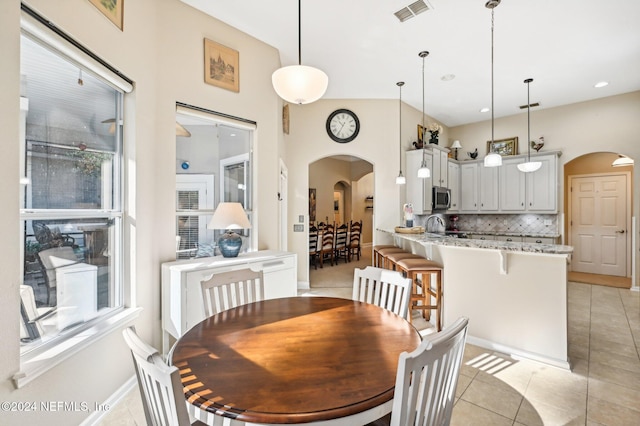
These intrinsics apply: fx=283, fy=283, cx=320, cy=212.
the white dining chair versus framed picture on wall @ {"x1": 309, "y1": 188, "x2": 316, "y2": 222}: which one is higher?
framed picture on wall @ {"x1": 309, "y1": 188, "x2": 316, "y2": 222}

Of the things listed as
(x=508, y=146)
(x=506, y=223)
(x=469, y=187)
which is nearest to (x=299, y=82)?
(x=469, y=187)

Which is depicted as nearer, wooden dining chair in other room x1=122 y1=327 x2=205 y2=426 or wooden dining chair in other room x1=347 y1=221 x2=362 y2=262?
wooden dining chair in other room x1=122 y1=327 x2=205 y2=426

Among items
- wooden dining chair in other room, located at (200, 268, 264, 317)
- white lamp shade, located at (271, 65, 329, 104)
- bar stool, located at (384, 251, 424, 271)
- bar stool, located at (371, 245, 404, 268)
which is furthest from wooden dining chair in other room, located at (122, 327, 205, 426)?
bar stool, located at (371, 245, 404, 268)

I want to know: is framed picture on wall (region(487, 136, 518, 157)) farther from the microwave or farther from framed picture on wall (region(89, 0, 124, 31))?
framed picture on wall (region(89, 0, 124, 31))

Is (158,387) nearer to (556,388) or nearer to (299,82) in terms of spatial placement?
(299,82)

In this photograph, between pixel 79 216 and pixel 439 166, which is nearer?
pixel 79 216

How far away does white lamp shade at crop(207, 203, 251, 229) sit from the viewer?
2.58 metres

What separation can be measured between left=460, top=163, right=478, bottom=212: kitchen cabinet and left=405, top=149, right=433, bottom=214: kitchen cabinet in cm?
142

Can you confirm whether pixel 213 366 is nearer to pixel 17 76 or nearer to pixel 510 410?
pixel 17 76

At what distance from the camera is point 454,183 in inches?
240

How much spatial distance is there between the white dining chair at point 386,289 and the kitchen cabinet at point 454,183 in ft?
15.0

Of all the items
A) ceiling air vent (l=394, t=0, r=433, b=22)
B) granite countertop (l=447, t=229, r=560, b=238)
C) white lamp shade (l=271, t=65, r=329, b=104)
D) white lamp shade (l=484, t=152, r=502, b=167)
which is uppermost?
ceiling air vent (l=394, t=0, r=433, b=22)

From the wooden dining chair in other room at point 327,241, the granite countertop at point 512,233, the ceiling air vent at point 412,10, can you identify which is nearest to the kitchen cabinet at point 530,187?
the granite countertop at point 512,233

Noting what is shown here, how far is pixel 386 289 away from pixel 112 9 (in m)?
2.69
